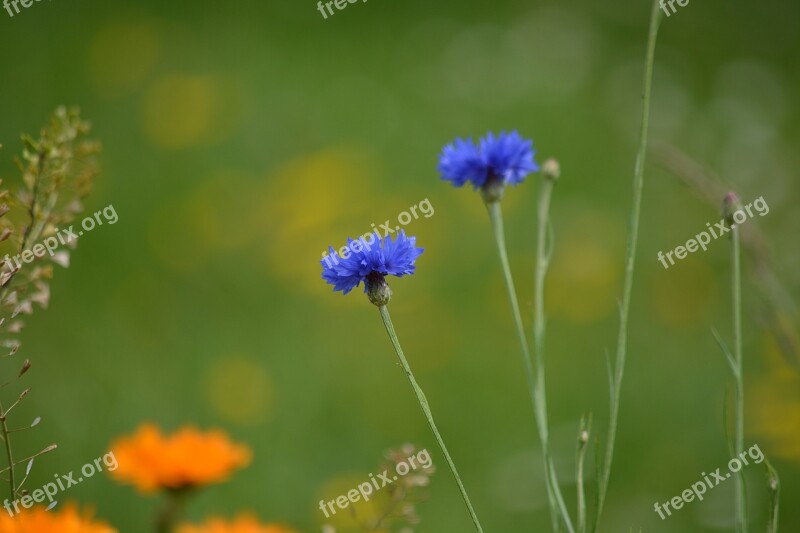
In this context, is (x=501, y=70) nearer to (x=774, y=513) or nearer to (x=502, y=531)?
(x=502, y=531)

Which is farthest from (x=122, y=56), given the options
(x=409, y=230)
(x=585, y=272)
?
(x=585, y=272)

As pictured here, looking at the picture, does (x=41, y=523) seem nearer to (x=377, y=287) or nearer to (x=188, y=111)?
(x=377, y=287)

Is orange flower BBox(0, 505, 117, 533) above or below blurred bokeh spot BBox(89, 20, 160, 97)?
below

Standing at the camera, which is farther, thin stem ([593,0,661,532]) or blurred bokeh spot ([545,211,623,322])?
blurred bokeh spot ([545,211,623,322])

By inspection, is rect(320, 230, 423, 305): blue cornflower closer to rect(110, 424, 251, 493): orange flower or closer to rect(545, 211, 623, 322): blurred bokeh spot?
rect(110, 424, 251, 493): orange flower

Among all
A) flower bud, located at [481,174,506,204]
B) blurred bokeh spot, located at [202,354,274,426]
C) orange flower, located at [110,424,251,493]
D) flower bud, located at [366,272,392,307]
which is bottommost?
orange flower, located at [110,424,251,493]

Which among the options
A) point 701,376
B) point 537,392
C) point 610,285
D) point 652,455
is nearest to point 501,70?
point 610,285

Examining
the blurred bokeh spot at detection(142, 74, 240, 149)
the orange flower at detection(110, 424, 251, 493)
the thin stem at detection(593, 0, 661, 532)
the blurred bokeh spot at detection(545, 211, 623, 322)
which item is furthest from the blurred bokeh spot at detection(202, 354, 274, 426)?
the thin stem at detection(593, 0, 661, 532)

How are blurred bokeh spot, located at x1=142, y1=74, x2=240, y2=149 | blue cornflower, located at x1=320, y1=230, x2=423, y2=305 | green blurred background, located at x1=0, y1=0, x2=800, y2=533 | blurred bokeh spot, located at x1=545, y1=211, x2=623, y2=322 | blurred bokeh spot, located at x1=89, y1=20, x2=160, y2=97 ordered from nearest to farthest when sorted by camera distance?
blue cornflower, located at x1=320, y1=230, x2=423, y2=305, green blurred background, located at x1=0, y1=0, x2=800, y2=533, blurred bokeh spot, located at x1=545, y1=211, x2=623, y2=322, blurred bokeh spot, located at x1=142, y1=74, x2=240, y2=149, blurred bokeh spot, located at x1=89, y1=20, x2=160, y2=97
